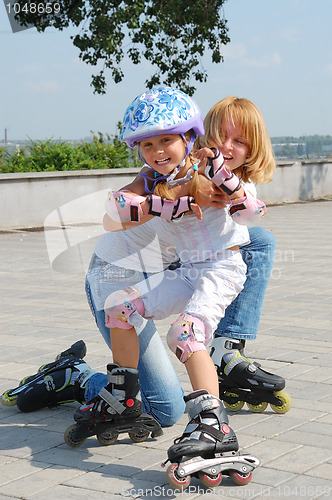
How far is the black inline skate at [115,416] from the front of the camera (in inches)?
128

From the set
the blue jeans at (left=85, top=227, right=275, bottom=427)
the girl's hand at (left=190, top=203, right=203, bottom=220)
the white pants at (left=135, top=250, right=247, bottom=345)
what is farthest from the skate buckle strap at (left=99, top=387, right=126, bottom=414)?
the girl's hand at (left=190, top=203, right=203, bottom=220)

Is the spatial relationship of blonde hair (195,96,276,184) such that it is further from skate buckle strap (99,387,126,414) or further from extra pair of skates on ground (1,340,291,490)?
skate buckle strap (99,387,126,414)

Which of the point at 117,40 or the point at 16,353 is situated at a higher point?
the point at 117,40

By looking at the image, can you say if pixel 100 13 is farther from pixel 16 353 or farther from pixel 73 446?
pixel 73 446

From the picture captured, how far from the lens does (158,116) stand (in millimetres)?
3049

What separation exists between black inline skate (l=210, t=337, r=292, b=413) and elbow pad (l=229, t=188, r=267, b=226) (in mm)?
827

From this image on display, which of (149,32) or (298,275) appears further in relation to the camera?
(149,32)

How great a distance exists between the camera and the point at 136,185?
3.17 meters

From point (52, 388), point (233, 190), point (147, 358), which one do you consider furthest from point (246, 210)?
point (52, 388)

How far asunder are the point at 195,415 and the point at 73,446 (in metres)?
0.65

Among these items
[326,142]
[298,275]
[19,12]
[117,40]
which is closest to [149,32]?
[117,40]

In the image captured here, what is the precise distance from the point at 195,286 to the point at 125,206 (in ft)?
1.54

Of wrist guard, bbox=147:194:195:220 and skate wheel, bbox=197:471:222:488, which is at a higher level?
wrist guard, bbox=147:194:195:220

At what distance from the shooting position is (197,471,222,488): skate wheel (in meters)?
2.79
